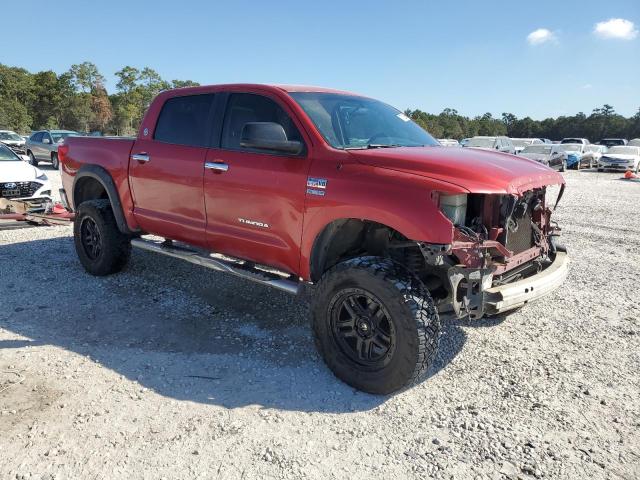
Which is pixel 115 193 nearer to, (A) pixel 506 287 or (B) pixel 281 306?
(B) pixel 281 306

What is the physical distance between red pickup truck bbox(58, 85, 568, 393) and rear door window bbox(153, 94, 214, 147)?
2 cm

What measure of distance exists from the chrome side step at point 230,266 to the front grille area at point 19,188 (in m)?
5.34

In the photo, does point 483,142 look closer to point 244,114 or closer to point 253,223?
point 244,114

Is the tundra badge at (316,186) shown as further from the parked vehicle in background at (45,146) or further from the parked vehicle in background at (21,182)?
the parked vehicle in background at (45,146)

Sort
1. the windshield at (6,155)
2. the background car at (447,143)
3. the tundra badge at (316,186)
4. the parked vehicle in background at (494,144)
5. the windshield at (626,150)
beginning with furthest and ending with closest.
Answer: the parked vehicle in background at (494,144) < the windshield at (626,150) < the windshield at (6,155) < the background car at (447,143) < the tundra badge at (316,186)

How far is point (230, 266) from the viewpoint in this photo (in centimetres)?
428

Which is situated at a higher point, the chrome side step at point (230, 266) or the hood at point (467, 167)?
the hood at point (467, 167)

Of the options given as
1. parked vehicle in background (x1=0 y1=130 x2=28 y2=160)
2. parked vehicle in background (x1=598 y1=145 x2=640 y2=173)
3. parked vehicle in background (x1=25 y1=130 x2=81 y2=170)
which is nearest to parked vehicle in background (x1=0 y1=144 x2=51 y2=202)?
parked vehicle in background (x1=25 y1=130 x2=81 y2=170)

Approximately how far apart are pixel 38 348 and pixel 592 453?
3.91m

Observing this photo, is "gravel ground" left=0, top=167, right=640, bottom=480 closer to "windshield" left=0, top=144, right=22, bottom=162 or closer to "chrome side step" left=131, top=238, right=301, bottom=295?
"chrome side step" left=131, top=238, right=301, bottom=295

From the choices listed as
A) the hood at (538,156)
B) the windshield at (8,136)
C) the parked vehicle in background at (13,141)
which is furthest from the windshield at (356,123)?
the windshield at (8,136)

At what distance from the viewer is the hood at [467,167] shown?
3.14m

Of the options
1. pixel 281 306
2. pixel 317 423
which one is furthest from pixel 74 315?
pixel 317 423

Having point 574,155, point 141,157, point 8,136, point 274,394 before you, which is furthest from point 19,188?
point 574,155
